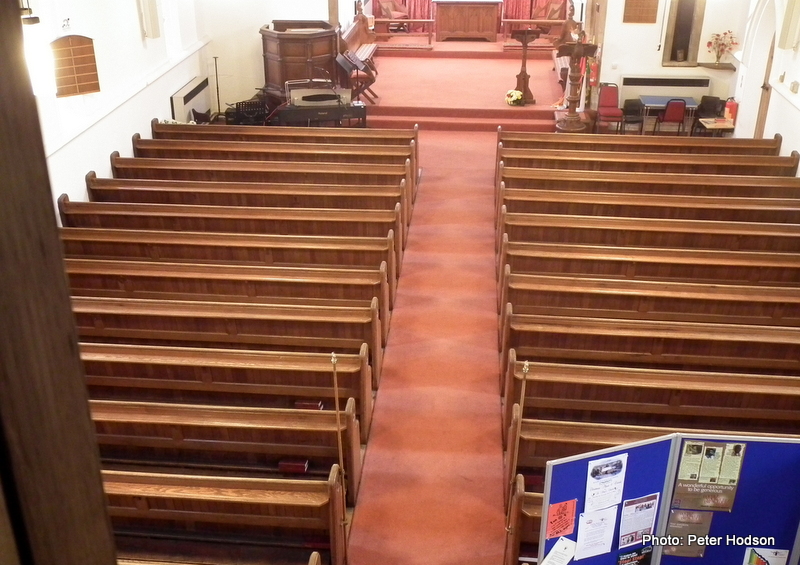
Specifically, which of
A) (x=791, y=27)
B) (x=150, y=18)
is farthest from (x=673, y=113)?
(x=150, y=18)

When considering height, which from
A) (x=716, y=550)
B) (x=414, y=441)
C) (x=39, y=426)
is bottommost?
(x=414, y=441)

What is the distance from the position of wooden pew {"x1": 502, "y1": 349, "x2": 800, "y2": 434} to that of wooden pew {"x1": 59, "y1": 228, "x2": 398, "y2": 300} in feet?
6.40

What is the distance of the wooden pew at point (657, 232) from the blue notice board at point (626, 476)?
12.1ft

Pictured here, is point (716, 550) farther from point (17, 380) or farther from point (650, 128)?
point (650, 128)

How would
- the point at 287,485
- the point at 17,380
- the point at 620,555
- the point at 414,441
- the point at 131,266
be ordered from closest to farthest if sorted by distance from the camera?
1. the point at 17,380
2. the point at 620,555
3. the point at 287,485
4. the point at 414,441
5. the point at 131,266

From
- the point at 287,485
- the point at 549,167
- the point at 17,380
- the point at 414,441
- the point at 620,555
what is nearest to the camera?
the point at 17,380

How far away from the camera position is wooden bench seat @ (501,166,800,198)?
769 centimetres

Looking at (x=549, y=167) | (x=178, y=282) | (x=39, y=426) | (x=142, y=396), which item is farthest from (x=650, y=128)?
(x=39, y=426)

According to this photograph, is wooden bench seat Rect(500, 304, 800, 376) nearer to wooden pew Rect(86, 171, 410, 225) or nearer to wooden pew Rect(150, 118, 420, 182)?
wooden pew Rect(86, 171, 410, 225)

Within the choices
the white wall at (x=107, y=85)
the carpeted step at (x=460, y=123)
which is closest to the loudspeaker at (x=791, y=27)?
the carpeted step at (x=460, y=123)

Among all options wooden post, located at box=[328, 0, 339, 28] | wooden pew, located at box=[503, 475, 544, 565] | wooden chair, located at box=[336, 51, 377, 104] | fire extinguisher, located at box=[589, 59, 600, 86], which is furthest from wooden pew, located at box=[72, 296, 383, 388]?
wooden post, located at box=[328, 0, 339, 28]

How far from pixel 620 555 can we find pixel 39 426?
10.3 ft

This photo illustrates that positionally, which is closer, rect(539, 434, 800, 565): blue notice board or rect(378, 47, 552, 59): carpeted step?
rect(539, 434, 800, 565): blue notice board

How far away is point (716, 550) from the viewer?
3.37m
